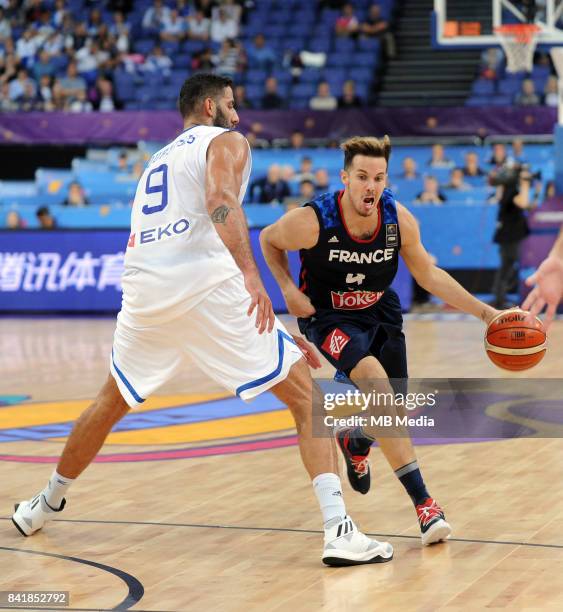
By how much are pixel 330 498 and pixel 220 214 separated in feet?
4.00

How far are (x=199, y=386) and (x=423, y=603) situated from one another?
19.7 feet

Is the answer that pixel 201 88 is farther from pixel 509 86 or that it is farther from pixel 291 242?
pixel 509 86

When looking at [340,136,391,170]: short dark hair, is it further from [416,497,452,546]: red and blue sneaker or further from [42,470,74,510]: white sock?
[42,470,74,510]: white sock

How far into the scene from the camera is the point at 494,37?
1466 centimetres

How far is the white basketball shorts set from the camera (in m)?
5.01

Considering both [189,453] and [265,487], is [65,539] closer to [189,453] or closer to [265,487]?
[265,487]

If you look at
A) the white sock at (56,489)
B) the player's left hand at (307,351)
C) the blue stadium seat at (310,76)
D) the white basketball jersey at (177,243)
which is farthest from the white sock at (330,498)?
the blue stadium seat at (310,76)

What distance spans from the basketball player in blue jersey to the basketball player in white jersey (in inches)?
13.3

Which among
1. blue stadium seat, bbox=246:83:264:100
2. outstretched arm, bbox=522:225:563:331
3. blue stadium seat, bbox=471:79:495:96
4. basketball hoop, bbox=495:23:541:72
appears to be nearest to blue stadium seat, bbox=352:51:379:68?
blue stadium seat, bbox=246:83:264:100

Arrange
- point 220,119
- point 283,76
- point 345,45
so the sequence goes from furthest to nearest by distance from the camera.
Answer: point 345,45 → point 283,76 → point 220,119

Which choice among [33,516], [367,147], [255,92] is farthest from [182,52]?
[33,516]

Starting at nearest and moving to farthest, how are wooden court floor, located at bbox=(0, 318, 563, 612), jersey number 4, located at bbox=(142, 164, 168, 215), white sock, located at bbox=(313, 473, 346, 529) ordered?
1. wooden court floor, located at bbox=(0, 318, 563, 612)
2. white sock, located at bbox=(313, 473, 346, 529)
3. jersey number 4, located at bbox=(142, 164, 168, 215)

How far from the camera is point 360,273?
219 inches

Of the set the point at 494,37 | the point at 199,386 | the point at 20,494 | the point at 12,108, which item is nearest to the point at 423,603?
the point at 20,494
